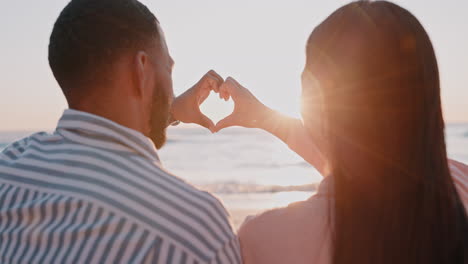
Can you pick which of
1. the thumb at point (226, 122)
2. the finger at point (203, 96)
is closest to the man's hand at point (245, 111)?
the thumb at point (226, 122)

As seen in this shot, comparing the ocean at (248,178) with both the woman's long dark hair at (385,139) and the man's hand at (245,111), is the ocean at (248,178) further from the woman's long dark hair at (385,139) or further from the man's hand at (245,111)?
the woman's long dark hair at (385,139)

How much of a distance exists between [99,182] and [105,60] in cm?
61

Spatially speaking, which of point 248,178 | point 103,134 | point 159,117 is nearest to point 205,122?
point 159,117

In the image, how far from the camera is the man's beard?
2.49 m

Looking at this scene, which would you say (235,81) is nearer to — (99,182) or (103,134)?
(103,134)

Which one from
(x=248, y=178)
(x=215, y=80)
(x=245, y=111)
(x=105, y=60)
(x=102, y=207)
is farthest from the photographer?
(x=248, y=178)

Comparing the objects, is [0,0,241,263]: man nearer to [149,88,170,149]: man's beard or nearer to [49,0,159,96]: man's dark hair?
[49,0,159,96]: man's dark hair

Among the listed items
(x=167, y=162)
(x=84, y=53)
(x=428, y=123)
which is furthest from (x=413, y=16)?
(x=167, y=162)

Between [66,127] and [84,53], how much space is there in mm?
368

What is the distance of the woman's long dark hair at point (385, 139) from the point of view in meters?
1.85

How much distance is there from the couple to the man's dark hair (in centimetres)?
24

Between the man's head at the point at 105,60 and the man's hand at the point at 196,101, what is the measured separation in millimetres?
635

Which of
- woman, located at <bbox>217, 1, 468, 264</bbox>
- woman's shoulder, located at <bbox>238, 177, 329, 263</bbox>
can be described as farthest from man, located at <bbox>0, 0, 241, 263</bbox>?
woman, located at <bbox>217, 1, 468, 264</bbox>

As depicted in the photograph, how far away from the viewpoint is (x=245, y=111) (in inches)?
114
